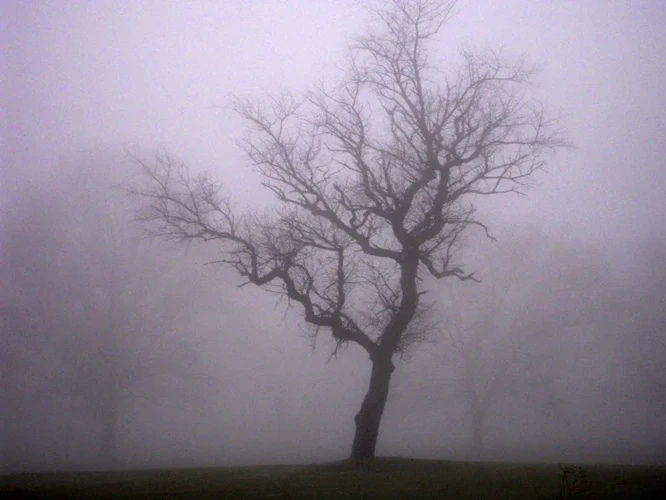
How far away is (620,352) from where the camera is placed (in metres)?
41.2

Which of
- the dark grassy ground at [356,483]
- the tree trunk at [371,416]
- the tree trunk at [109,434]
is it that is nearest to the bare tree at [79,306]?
the tree trunk at [109,434]

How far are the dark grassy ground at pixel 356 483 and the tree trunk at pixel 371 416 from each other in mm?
525

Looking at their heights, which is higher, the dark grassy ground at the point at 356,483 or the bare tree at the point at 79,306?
the bare tree at the point at 79,306

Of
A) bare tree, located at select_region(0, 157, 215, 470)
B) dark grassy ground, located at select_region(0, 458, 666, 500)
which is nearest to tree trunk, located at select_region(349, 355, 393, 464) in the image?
dark grassy ground, located at select_region(0, 458, 666, 500)

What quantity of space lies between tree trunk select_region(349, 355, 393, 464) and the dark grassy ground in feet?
1.72

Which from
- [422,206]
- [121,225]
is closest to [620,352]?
[422,206]

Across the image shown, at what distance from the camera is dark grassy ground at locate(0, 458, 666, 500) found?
35.7 feet

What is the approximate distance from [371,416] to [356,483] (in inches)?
→ 144

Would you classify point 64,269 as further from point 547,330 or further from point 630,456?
point 630,456

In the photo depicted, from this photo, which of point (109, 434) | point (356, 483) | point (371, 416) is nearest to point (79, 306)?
point (109, 434)

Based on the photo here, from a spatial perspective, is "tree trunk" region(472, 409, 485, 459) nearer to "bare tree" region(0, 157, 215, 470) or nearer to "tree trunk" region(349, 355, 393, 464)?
"bare tree" region(0, 157, 215, 470)

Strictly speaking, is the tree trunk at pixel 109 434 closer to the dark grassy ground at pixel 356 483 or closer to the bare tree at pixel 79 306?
the bare tree at pixel 79 306

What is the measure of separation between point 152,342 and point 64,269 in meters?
5.67

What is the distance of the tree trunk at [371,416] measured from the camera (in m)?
15.9
